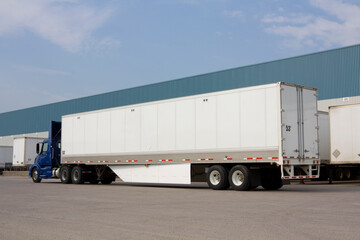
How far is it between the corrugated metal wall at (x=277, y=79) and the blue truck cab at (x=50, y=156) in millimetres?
18971

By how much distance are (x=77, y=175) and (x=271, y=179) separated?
38.4 feet

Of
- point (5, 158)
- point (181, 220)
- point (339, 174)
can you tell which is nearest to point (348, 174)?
point (339, 174)

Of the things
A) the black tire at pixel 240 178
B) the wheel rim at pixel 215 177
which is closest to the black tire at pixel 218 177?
the wheel rim at pixel 215 177

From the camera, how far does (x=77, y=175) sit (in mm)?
25500

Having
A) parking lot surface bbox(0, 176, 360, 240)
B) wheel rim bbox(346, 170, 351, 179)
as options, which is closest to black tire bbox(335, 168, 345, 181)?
wheel rim bbox(346, 170, 351, 179)

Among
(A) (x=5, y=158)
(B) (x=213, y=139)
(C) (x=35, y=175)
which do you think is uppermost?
(B) (x=213, y=139)

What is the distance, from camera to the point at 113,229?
7773 millimetres

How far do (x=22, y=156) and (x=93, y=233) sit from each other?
38.5m

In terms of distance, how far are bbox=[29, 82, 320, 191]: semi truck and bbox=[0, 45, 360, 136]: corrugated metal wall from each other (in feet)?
59.9

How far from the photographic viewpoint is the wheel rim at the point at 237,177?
17.8m

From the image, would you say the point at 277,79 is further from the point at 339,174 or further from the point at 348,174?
the point at 339,174

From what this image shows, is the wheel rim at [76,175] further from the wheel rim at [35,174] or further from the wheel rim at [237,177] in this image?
the wheel rim at [237,177]

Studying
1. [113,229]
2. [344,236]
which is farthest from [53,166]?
[344,236]

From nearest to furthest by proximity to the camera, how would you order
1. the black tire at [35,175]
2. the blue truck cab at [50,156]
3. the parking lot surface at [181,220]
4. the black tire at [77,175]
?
the parking lot surface at [181,220], the black tire at [77,175], the blue truck cab at [50,156], the black tire at [35,175]
